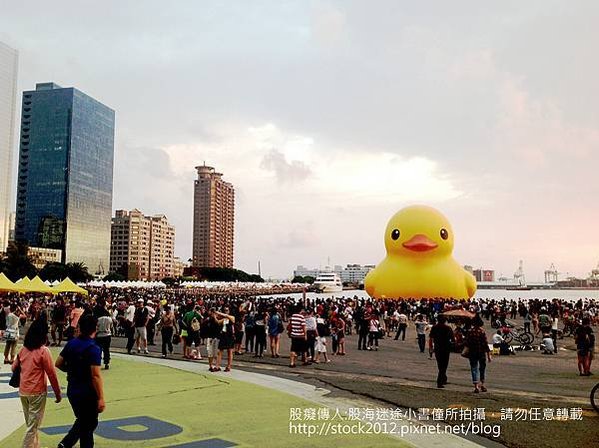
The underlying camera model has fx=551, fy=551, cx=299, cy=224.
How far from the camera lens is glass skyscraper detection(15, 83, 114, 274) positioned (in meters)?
143

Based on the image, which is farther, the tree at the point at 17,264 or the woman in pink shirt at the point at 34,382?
the tree at the point at 17,264

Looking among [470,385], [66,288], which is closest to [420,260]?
[66,288]

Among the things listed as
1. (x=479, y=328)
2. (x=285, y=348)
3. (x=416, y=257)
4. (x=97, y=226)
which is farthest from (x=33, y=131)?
(x=479, y=328)

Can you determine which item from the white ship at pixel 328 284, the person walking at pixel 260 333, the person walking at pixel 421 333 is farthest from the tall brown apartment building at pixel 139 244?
the person walking at pixel 260 333

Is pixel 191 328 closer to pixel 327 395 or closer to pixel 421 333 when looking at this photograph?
pixel 327 395

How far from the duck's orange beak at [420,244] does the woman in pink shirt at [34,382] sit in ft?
107

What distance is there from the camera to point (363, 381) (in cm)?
1231

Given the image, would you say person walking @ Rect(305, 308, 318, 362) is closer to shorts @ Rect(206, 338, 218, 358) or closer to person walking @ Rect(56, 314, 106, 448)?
shorts @ Rect(206, 338, 218, 358)

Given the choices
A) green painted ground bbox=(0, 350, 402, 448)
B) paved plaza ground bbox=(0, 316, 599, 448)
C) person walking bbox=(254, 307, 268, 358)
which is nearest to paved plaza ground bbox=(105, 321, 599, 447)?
paved plaza ground bbox=(0, 316, 599, 448)

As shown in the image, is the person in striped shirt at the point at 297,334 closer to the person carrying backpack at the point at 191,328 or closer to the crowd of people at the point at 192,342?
the crowd of people at the point at 192,342

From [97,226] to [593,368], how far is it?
495 feet

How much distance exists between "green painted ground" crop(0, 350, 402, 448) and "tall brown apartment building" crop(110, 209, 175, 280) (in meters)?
158

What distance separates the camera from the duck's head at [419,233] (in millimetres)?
37250

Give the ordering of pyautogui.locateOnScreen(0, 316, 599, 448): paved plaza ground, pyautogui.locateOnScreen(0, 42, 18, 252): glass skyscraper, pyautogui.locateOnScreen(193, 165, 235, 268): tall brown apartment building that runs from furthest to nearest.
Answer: pyautogui.locateOnScreen(193, 165, 235, 268): tall brown apartment building < pyautogui.locateOnScreen(0, 42, 18, 252): glass skyscraper < pyautogui.locateOnScreen(0, 316, 599, 448): paved plaza ground
